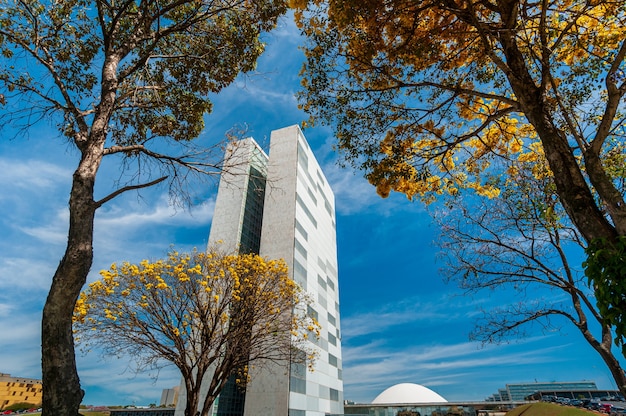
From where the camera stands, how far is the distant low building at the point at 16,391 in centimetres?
6131

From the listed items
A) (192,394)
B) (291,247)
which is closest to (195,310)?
(192,394)

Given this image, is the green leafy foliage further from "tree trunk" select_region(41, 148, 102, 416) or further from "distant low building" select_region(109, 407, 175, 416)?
Answer: "distant low building" select_region(109, 407, 175, 416)

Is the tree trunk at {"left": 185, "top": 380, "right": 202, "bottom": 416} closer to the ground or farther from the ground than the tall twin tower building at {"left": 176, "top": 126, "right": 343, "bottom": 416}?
closer to the ground

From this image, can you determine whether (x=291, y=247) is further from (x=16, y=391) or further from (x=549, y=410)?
(x=16, y=391)

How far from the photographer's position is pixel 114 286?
11000mm

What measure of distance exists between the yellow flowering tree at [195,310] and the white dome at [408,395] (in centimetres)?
5707

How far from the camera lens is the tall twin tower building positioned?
2203 centimetres

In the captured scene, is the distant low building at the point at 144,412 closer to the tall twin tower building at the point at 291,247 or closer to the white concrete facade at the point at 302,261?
the tall twin tower building at the point at 291,247

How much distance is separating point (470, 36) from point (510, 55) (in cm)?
179

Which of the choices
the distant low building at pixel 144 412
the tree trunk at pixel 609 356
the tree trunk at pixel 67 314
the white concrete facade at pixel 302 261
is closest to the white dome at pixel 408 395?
Result: the distant low building at pixel 144 412

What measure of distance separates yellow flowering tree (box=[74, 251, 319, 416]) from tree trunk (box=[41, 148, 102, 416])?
802 cm

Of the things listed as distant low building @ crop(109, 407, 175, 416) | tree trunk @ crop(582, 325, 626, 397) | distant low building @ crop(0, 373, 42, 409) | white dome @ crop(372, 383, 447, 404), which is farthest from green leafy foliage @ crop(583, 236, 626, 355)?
distant low building @ crop(0, 373, 42, 409)

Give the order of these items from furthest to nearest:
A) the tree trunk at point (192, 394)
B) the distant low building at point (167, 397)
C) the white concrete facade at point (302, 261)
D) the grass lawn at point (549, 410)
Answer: the distant low building at point (167, 397) < the white concrete facade at point (302, 261) < the tree trunk at point (192, 394) < the grass lawn at point (549, 410)

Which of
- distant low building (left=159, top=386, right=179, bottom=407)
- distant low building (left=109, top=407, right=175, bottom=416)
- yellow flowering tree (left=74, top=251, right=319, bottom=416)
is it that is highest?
yellow flowering tree (left=74, top=251, right=319, bottom=416)
